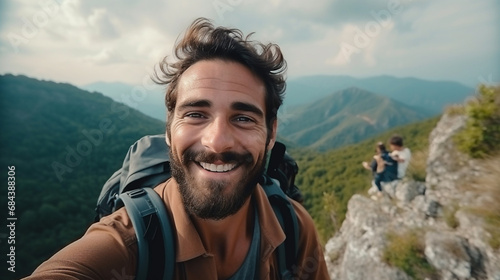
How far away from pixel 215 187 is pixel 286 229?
2.34 ft

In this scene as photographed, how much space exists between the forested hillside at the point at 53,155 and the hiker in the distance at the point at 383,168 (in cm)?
1010

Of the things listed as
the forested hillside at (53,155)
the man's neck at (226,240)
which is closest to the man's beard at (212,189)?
the man's neck at (226,240)

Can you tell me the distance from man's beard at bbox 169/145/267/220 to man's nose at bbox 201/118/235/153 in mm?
49

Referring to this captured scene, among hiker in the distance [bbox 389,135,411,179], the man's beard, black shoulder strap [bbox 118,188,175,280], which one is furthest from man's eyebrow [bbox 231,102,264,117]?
hiker in the distance [bbox 389,135,411,179]

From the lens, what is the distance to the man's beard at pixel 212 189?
182 centimetres

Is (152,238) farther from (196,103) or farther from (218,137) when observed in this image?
(196,103)

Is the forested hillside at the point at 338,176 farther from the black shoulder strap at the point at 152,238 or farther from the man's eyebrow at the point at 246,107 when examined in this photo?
the black shoulder strap at the point at 152,238

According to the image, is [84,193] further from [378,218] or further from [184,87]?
[184,87]

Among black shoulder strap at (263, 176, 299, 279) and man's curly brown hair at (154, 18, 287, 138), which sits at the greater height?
man's curly brown hair at (154, 18, 287, 138)

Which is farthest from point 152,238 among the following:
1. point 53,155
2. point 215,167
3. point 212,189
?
point 53,155

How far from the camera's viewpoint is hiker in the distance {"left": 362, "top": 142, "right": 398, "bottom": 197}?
8.34m

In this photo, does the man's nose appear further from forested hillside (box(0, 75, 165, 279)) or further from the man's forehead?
forested hillside (box(0, 75, 165, 279))

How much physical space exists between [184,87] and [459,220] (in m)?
5.46

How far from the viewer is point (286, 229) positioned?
218 cm
